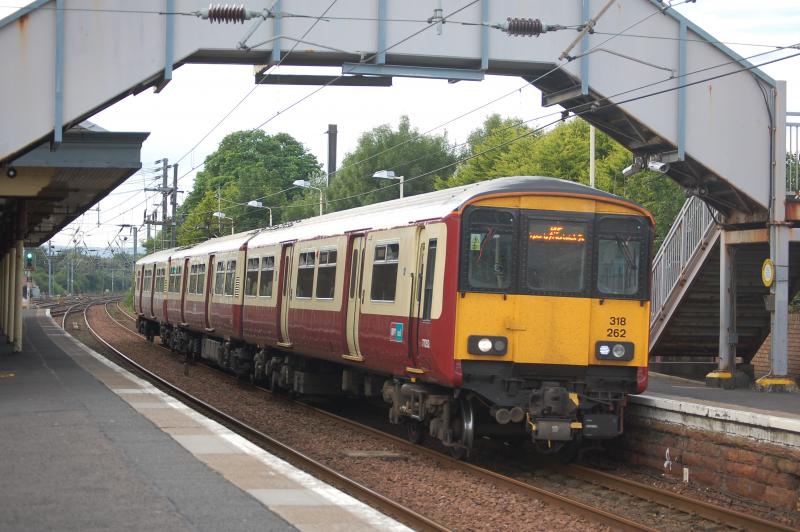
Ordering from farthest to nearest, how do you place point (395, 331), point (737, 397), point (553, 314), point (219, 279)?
point (219, 279)
point (737, 397)
point (395, 331)
point (553, 314)

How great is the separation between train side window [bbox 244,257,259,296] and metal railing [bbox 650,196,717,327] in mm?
7772

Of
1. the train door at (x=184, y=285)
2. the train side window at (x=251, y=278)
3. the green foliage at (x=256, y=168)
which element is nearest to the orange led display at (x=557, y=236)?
the train side window at (x=251, y=278)

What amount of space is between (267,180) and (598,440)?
6551cm

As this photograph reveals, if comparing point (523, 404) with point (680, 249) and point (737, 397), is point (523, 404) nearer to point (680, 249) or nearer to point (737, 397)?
point (737, 397)

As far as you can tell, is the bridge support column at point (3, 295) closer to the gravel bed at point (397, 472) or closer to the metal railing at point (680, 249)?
the gravel bed at point (397, 472)

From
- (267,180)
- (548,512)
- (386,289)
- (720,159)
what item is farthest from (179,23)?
(267,180)

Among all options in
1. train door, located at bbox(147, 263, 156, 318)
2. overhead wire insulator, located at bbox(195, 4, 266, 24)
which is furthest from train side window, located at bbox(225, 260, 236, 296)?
train door, located at bbox(147, 263, 156, 318)

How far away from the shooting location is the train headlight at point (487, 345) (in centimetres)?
1148

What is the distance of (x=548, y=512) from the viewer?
9.94 meters

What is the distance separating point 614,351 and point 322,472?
348 cm

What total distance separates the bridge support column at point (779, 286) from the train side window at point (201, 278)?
1321cm

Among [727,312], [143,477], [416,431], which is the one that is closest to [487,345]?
[416,431]

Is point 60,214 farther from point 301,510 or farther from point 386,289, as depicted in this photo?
point 301,510

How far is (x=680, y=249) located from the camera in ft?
70.6
